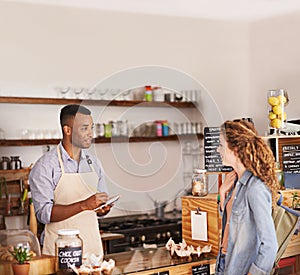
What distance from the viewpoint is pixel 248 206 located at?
3061mm

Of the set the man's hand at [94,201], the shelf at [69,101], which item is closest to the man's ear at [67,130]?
the man's hand at [94,201]

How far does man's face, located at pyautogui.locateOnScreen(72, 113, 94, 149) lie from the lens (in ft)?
11.7

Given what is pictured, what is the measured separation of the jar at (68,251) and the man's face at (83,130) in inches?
24.5

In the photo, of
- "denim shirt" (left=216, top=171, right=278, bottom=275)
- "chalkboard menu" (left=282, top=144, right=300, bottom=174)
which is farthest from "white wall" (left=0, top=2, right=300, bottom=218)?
"denim shirt" (left=216, top=171, right=278, bottom=275)

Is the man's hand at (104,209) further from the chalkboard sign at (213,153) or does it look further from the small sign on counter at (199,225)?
the chalkboard sign at (213,153)

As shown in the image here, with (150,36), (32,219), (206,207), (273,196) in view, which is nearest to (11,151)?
(32,219)

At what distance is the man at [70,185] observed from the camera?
3.68 metres

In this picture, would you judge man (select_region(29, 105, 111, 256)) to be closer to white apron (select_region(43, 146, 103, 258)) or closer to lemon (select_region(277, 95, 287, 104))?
white apron (select_region(43, 146, 103, 258))

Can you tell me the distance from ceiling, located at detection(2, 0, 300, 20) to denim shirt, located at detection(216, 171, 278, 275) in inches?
119

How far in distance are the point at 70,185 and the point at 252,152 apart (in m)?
1.23

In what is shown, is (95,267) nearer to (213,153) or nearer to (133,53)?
(213,153)

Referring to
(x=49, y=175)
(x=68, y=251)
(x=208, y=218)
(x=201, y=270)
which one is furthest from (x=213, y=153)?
(x=68, y=251)

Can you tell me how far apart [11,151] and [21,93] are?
506 millimetres

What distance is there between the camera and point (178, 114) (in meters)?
6.88
